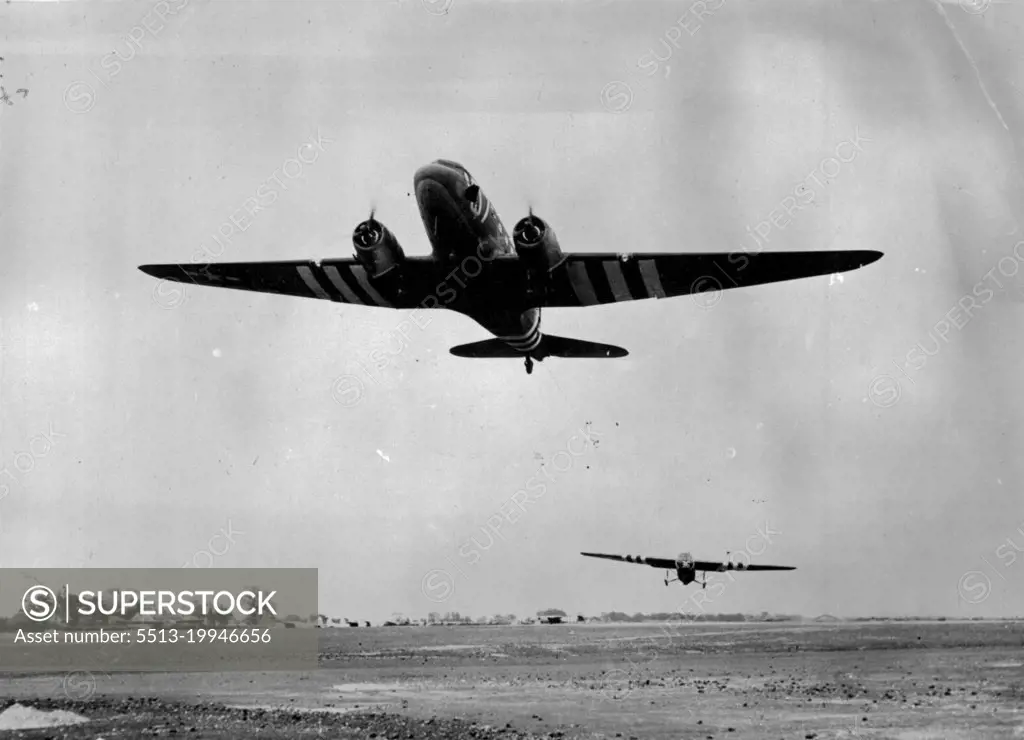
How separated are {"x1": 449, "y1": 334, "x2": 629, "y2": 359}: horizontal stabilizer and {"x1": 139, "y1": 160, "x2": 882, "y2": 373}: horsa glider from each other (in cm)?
194

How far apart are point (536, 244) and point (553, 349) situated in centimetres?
523

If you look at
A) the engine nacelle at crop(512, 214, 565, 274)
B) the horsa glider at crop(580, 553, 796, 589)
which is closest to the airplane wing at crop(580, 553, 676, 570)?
the horsa glider at crop(580, 553, 796, 589)

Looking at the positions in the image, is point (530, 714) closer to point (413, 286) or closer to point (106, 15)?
point (413, 286)

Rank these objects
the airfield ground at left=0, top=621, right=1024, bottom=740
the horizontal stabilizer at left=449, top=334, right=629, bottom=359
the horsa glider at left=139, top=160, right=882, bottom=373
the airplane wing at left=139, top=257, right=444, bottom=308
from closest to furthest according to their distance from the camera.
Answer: the horsa glider at left=139, top=160, right=882, bottom=373, the airfield ground at left=0, top=621, right=1024, bottom=740, the airplane wing at left=139, top=257, right=444, bottom=308, the horizontal stabilizer at left=449, top=334, right=629, bottom=359

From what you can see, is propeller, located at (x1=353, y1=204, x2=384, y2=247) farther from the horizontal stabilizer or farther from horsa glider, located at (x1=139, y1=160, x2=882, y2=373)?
the horizontal stabilizer

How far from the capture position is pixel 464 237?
13.1m

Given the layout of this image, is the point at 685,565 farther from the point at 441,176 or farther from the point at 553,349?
the point at 441,176

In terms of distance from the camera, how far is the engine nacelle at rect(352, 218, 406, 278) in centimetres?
1338

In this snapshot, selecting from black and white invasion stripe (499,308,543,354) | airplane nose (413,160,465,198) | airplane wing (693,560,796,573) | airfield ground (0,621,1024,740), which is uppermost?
airplane nose (413,160,465,198)

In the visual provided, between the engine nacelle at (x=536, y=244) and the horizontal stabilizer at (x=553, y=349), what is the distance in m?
4.57

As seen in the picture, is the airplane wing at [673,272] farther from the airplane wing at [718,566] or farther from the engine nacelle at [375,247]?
the airplane wing at [718,566]

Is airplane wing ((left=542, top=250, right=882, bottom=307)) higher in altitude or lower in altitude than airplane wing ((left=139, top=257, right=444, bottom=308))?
lower

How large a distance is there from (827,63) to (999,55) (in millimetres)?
3032

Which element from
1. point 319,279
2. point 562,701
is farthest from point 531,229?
point 562,701
